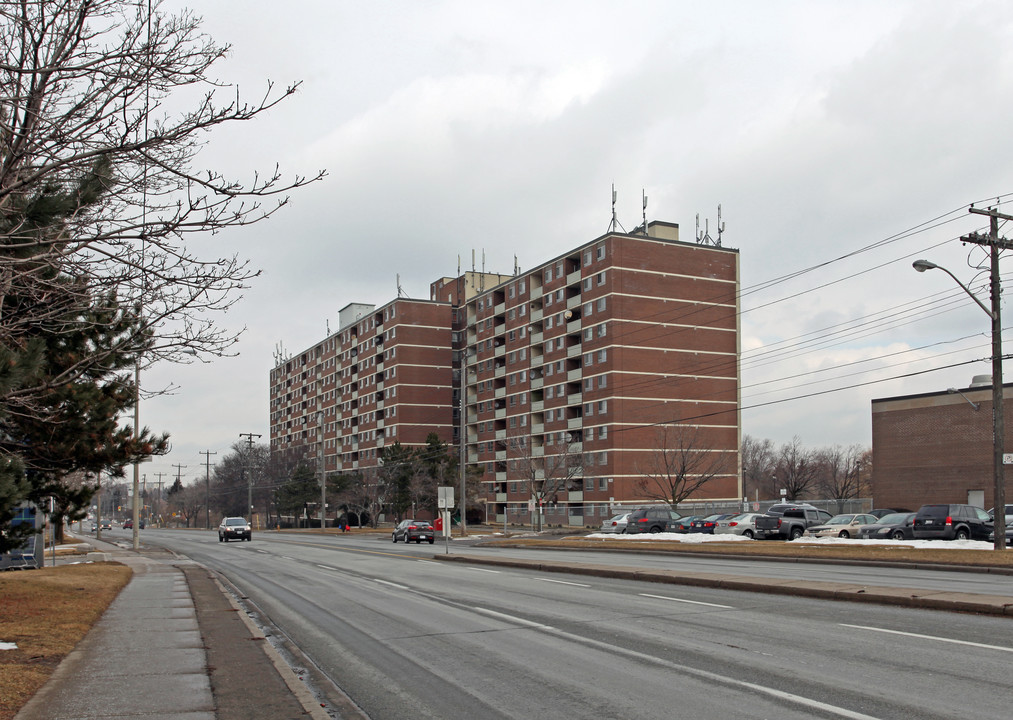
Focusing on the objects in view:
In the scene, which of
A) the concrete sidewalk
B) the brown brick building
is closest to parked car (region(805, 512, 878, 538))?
the brown brick building

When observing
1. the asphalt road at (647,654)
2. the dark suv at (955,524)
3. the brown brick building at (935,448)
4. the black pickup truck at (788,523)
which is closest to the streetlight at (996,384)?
the dark suv at (955,524)

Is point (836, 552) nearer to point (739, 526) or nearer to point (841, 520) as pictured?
point (841, 520)

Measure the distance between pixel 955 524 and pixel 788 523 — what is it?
7566mm

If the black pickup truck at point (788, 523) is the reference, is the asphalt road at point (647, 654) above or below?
above

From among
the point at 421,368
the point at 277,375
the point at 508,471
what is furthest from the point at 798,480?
the point at 277,375

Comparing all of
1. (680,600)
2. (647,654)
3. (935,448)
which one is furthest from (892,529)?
(647,654)

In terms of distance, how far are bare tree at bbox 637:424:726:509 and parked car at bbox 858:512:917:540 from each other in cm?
3766

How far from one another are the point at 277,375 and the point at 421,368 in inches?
2545

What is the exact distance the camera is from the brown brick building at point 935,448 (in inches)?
2302

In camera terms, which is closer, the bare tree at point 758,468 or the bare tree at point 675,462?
the bare tree at point 675,462

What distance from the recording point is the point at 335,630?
43.5 ft

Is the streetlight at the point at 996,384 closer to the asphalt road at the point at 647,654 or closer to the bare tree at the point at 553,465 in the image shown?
the asphalt road at the point at 647,654

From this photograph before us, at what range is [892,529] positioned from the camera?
119 ft

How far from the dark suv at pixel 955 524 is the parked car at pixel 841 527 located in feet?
17.8
